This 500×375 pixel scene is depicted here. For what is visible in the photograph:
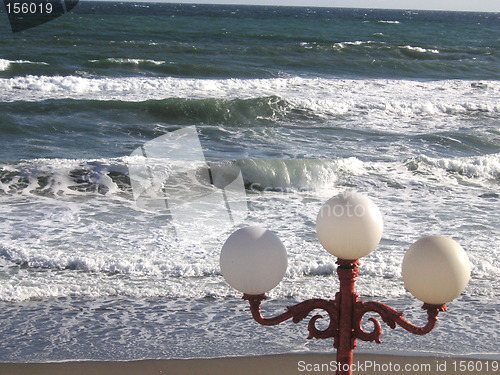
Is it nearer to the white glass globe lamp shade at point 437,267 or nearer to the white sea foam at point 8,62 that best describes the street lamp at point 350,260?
the white glass globe lamp shade at point 437,267

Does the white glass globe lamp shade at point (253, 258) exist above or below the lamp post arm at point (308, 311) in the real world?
above

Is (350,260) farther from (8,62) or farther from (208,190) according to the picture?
(8,62)

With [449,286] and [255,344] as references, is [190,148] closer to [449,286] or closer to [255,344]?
[255,344]

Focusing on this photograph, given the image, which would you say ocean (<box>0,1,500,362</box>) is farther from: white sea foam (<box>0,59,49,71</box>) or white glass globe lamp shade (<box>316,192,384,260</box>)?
white glass globe lamp shade (<box>316,192,384,260</box>)

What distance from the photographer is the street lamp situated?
2.28 metres

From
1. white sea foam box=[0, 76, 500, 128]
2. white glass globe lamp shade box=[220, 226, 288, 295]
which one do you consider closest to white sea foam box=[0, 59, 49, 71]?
white sea foam box=[0, 76, 500, 128]

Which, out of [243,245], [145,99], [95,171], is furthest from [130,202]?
[145,99]

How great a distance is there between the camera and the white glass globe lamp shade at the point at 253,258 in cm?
237

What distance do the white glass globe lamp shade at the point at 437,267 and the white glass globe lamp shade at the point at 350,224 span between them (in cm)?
15

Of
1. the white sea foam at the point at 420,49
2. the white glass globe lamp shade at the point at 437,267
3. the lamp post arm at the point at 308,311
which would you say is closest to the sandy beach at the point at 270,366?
the lamp post arm at the point at 308,311

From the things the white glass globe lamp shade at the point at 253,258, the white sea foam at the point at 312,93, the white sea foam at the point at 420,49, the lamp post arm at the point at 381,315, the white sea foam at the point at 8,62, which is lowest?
the white sea foam at the point at 420,49

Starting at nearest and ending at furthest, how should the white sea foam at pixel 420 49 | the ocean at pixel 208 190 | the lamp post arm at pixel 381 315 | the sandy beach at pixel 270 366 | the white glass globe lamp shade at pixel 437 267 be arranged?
the white glass globe lamp shade at pixel 437 267
the lamp post arm at pixel 381 315
the sandy beach at pixel 270 366
the ocean at pixel 208 190
the white sea foam at pixel 420 49

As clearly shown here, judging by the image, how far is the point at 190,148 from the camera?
12000 mm

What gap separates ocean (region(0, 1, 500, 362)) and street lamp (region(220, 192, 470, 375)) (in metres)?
2.41
